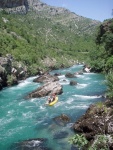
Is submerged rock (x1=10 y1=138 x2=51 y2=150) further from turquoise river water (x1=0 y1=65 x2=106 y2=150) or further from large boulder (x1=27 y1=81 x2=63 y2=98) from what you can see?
large boulder (x1=27 y1=81 x2=63 y2=98)

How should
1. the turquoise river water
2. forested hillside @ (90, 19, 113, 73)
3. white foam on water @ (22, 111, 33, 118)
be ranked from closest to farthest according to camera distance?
the turquoise river water
white foam on water @ (22, 111, 33, 118)
forested hillside @ (90, 19, 113, 73)

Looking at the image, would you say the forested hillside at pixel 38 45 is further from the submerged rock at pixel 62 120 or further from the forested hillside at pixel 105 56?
the submerged rock at pixel 62 120

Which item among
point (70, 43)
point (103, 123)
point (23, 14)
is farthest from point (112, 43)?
point (23, 14)

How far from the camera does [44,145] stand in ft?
93.2

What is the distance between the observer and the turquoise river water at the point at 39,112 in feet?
102

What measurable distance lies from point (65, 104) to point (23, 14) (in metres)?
159

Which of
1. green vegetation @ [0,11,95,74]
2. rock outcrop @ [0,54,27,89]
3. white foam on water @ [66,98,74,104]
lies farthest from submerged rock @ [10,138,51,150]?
green vegetation @ [0,11,95,74]

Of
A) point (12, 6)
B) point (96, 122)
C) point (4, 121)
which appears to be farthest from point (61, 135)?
point (12, 6)

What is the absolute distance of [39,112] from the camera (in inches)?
1610

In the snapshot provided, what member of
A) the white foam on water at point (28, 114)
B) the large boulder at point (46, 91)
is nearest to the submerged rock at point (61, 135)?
the white foam on water at point (28, 114)

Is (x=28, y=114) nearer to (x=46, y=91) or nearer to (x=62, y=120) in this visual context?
(x=62, y=120)

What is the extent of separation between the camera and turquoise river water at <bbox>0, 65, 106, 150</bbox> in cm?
3111

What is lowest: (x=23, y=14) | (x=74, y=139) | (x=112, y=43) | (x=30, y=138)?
(x=30, y=138)

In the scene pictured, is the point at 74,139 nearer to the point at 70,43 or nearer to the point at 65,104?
the point at 65,104
